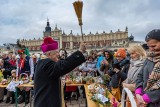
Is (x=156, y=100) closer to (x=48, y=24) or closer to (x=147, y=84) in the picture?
(x=147, y=84)

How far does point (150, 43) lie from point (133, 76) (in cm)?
153

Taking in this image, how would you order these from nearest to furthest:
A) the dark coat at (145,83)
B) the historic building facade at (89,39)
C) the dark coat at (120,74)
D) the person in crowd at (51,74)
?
the dark coat at (145,83) < the person in crowd at (51,74) < the dark coat at (120,74) < the historic building facade at (89,39)

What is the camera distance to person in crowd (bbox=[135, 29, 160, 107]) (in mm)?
2260

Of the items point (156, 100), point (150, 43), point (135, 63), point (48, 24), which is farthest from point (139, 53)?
point (48, 24)

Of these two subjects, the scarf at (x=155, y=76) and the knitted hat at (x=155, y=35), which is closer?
the scarf at (x=155, y=76)

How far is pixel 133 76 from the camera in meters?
3.93

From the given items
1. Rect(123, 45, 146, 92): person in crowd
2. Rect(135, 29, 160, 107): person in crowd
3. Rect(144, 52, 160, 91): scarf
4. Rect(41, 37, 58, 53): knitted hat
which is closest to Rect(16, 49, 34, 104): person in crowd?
Rect(123, 45, 146, 92): person in crowd

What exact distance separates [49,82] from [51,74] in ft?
0.47

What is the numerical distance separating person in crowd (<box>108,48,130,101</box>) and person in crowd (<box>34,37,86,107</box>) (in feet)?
7.95

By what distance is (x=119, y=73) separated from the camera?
5137mm

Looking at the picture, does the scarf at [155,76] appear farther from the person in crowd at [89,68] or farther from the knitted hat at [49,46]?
the person in crowd at [89,68]

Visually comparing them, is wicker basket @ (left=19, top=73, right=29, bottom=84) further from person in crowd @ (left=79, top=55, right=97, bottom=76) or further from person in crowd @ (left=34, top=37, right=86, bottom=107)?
person in crowd @ (left=34, top=37, right=86, bottom=107)

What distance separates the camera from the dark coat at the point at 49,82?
2744 mm

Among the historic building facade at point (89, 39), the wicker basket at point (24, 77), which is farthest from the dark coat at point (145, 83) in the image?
the historic building facade at point (89, 39)
